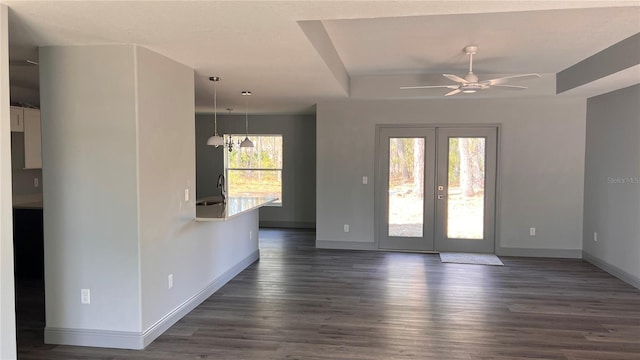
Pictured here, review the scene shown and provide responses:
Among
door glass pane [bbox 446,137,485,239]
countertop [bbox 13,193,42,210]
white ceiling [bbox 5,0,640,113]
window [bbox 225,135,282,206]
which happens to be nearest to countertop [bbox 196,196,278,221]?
white ceiling [bbox 5,0,640,113]

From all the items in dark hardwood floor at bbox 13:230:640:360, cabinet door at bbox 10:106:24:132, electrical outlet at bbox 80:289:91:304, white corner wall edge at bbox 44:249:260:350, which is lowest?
dark hardwood floor at bbox 13:230:640:360

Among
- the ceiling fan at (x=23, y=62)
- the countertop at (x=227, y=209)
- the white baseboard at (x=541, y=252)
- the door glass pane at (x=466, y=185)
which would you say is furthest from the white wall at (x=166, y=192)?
the white baseboard at (x=541, y=252)

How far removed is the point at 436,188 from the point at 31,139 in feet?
18.8

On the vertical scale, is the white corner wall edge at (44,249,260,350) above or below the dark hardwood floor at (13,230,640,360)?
above

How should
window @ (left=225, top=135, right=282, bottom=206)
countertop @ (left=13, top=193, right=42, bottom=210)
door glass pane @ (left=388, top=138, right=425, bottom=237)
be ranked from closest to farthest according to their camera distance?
countertop @ (left=13, top=193, right=42, bottom=210), door glass pane @ (left=388, top=138, right=425, bottom=237), window @ (left=225, top=135, right=282, bottom=206)

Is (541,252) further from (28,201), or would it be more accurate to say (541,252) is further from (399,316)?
(28,201)

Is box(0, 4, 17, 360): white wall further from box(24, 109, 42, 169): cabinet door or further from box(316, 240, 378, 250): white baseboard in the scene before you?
box(316, 240, 378, 250): white baseboard

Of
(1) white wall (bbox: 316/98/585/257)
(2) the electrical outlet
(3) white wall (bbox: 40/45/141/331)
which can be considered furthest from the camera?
(1) white wall (bbox: 316/98/585/257)

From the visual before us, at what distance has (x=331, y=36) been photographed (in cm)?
399

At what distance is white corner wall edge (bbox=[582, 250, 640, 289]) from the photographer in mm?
4857

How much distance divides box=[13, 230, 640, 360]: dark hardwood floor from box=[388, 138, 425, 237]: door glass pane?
3.32 feet

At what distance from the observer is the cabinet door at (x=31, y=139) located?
5.48 m

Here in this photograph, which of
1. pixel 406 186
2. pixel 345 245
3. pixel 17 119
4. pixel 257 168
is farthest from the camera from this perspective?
pixel 257 168

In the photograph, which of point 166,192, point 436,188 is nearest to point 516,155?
point 436,188
